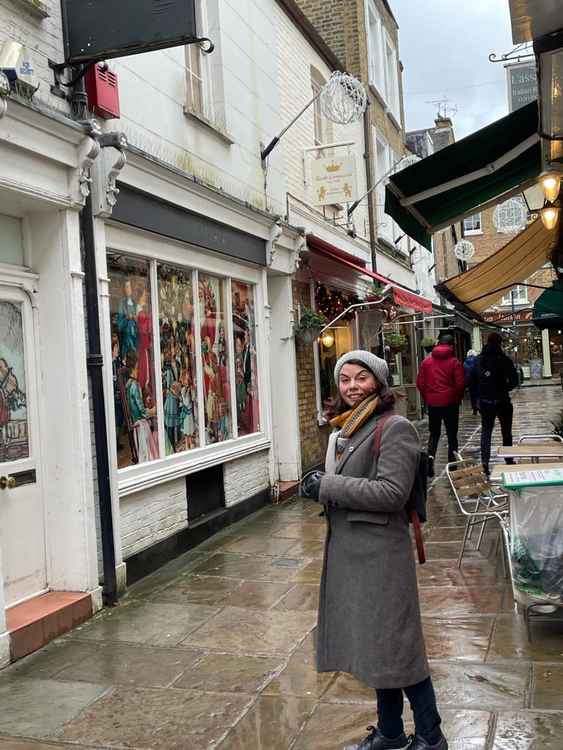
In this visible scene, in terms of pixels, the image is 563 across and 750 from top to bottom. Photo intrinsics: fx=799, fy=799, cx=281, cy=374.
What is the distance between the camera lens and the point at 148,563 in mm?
6930

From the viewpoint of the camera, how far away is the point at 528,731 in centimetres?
370

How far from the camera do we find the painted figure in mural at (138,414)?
6887mm

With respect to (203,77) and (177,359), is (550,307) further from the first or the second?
(177,359)

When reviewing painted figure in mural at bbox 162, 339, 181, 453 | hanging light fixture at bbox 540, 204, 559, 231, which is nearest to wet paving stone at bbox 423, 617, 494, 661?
painted figure in mural at bbox 162, 339, 181, 453

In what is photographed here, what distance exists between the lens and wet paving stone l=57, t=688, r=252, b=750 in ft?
12.5

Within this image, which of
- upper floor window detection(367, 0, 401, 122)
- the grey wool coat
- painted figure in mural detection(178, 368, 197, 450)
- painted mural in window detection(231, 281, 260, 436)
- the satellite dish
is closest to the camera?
the grey wool coat

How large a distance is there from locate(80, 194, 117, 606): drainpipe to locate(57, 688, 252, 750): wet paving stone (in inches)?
65.7

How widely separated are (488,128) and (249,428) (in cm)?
480

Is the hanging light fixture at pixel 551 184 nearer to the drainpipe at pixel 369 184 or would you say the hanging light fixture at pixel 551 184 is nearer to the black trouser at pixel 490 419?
the black trouser at pixel 490 419

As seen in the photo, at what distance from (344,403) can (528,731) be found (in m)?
1.76

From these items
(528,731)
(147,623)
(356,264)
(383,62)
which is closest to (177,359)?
(147,623)

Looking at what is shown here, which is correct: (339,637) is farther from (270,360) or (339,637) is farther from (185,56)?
(270,360)

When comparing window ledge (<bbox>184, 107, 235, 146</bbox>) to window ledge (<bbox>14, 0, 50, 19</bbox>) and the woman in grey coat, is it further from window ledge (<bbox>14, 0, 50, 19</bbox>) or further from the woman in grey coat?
the woman in grey coat

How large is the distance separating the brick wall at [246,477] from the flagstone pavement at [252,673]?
6.23 ft
